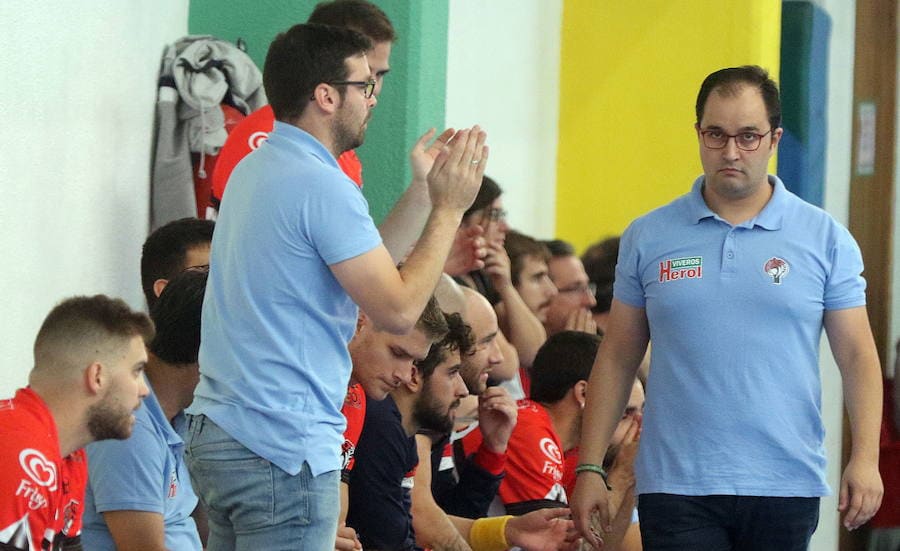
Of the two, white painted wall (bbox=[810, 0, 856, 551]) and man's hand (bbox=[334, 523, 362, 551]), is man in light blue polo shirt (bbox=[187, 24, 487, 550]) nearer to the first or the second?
man's hand (bbox=[334, 523, 362, 551])

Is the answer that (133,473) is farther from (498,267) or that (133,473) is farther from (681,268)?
(498,267)

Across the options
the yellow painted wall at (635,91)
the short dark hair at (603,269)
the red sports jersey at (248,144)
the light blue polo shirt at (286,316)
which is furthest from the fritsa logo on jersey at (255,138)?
the yellow painted wall at (635,91)

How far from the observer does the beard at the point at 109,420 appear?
7.00 feet

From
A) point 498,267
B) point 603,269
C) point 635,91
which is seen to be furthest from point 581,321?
point 635,91

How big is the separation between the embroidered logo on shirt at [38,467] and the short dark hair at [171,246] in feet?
3.27

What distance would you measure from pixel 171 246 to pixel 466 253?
921mm

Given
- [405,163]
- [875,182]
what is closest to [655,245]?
[405,163]

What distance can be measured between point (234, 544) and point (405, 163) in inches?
81.6

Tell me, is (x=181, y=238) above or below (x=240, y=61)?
below

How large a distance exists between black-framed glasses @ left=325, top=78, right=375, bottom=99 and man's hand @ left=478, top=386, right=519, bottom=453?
142 cm

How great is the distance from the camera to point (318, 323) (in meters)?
2.09

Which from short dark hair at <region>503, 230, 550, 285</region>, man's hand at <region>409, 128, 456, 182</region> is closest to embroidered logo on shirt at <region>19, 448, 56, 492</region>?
man's hand at <region>409, 128, 456, 182</region>

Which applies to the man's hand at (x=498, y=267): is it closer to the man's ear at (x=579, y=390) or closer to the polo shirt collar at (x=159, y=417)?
the man's ear at (x=579, y=390)

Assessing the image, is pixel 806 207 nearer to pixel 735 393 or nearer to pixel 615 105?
pixel 735 393
